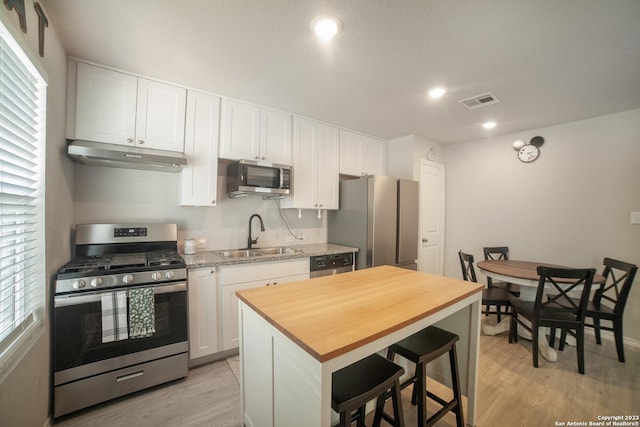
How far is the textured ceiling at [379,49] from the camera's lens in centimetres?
143

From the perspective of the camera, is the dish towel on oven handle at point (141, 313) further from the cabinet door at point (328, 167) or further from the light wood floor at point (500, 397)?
the cabinet door at point (328, 167)

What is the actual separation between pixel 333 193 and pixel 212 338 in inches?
83.3

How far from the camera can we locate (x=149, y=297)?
1.80 m

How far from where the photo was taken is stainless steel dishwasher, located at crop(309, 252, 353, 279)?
2783 mm

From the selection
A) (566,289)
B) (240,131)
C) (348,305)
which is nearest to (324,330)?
(348,305)

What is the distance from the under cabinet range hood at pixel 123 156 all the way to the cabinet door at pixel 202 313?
95cm

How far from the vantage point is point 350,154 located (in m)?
3.55

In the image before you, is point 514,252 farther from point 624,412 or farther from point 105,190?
point 105,190

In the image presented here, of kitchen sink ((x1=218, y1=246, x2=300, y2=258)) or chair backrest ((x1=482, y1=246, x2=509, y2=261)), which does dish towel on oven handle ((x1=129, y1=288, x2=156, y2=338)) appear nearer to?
kitchen sink ((x1=218, y1=246, x2=300, y2=258))

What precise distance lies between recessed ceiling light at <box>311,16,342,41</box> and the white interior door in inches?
105

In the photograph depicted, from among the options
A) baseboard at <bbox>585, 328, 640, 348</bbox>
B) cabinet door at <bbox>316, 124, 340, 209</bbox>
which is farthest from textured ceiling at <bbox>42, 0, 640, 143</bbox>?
baseboard at <bbox>585, 328, 640, 348</bbox>

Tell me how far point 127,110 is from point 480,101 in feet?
10.8

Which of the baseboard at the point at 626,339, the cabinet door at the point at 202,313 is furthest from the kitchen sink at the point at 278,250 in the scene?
the baseboard at the point at 626,339

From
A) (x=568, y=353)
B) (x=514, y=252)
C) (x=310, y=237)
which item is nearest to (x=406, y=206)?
(x=310, y=237)
